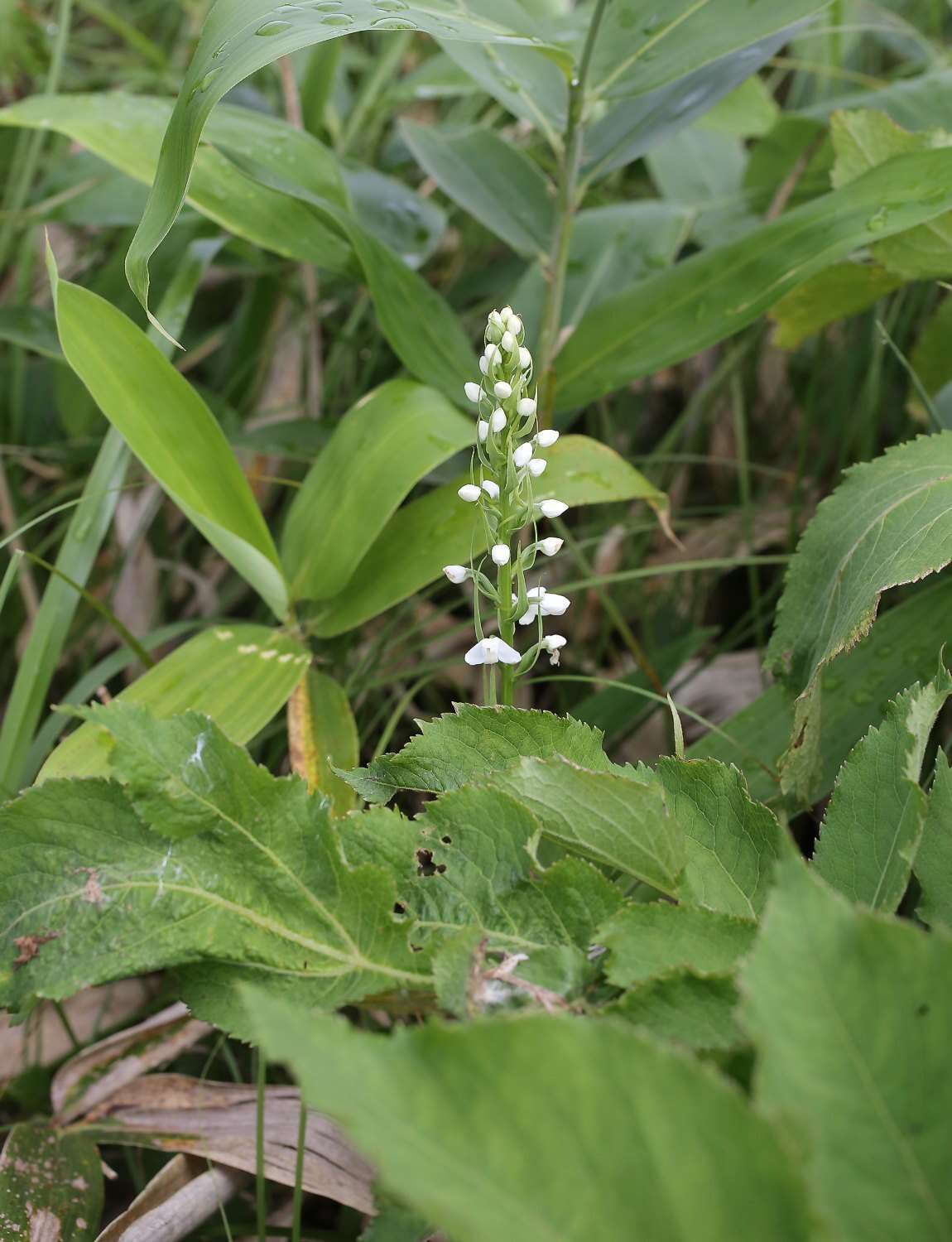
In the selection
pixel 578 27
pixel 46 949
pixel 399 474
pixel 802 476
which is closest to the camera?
pixel 46 949

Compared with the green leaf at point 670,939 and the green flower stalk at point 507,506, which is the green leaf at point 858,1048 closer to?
the green leaf at point 670,939

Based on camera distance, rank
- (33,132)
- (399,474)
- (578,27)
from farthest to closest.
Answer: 1. (33,132)
2. (578,27)
3. (399,474)

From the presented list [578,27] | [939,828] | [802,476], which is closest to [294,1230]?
[939,828]

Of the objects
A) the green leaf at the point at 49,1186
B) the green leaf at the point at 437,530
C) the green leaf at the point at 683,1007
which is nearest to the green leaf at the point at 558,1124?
the green leaf at the point at 683,1007

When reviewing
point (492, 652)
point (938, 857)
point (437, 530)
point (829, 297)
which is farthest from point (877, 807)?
point (829, 297)

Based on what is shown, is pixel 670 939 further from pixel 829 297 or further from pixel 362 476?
pixel 829 297

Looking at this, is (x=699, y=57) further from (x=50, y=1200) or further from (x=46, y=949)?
(x=50, y=1200)

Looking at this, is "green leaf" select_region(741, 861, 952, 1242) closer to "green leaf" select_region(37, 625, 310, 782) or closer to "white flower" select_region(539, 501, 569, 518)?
"white flower" select_region(539, 501, 569, 518)

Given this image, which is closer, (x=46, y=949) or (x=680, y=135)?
(x=46, y=949)
